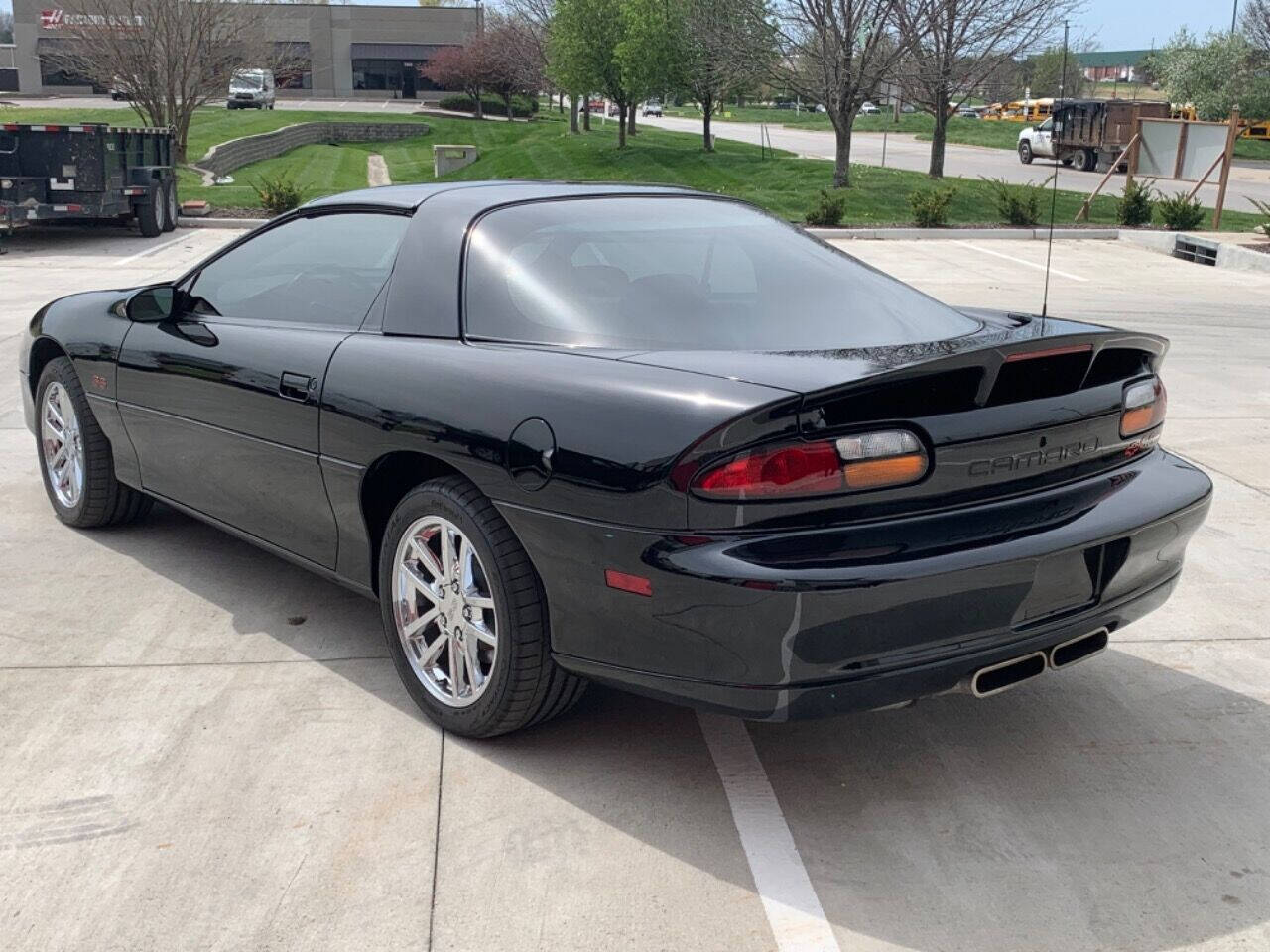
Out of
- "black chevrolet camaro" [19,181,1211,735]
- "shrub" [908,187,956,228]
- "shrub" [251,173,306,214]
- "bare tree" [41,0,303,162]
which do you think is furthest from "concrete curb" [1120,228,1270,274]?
"bare tree" [41,0,303,162]

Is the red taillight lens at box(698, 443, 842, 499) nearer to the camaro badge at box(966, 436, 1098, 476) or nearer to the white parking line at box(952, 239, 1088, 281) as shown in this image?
the camaro badge at box(966, 436, 1098, 476)

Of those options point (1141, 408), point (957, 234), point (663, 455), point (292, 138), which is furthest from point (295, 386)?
point (292, 138)

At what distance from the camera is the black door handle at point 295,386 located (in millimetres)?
3977

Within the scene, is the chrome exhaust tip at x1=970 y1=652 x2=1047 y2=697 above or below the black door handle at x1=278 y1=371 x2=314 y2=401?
below

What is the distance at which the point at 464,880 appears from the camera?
3.00 metres

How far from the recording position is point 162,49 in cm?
2480

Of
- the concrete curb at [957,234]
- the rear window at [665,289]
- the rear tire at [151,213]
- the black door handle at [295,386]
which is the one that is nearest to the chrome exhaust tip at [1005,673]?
the rear window at [665,289]

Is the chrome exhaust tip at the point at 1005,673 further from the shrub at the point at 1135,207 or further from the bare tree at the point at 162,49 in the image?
the bare tree at the point at 162,49

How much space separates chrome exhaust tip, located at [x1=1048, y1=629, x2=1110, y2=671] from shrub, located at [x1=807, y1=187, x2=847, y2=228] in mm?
17666

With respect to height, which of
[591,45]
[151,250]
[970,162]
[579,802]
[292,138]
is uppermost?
[591,45]

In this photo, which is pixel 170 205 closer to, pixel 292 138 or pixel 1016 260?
pixel 1016 260

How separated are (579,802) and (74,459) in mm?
3054

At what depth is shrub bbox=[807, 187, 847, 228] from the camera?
2050 centimetres

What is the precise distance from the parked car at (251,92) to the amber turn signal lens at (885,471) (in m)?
54.7
